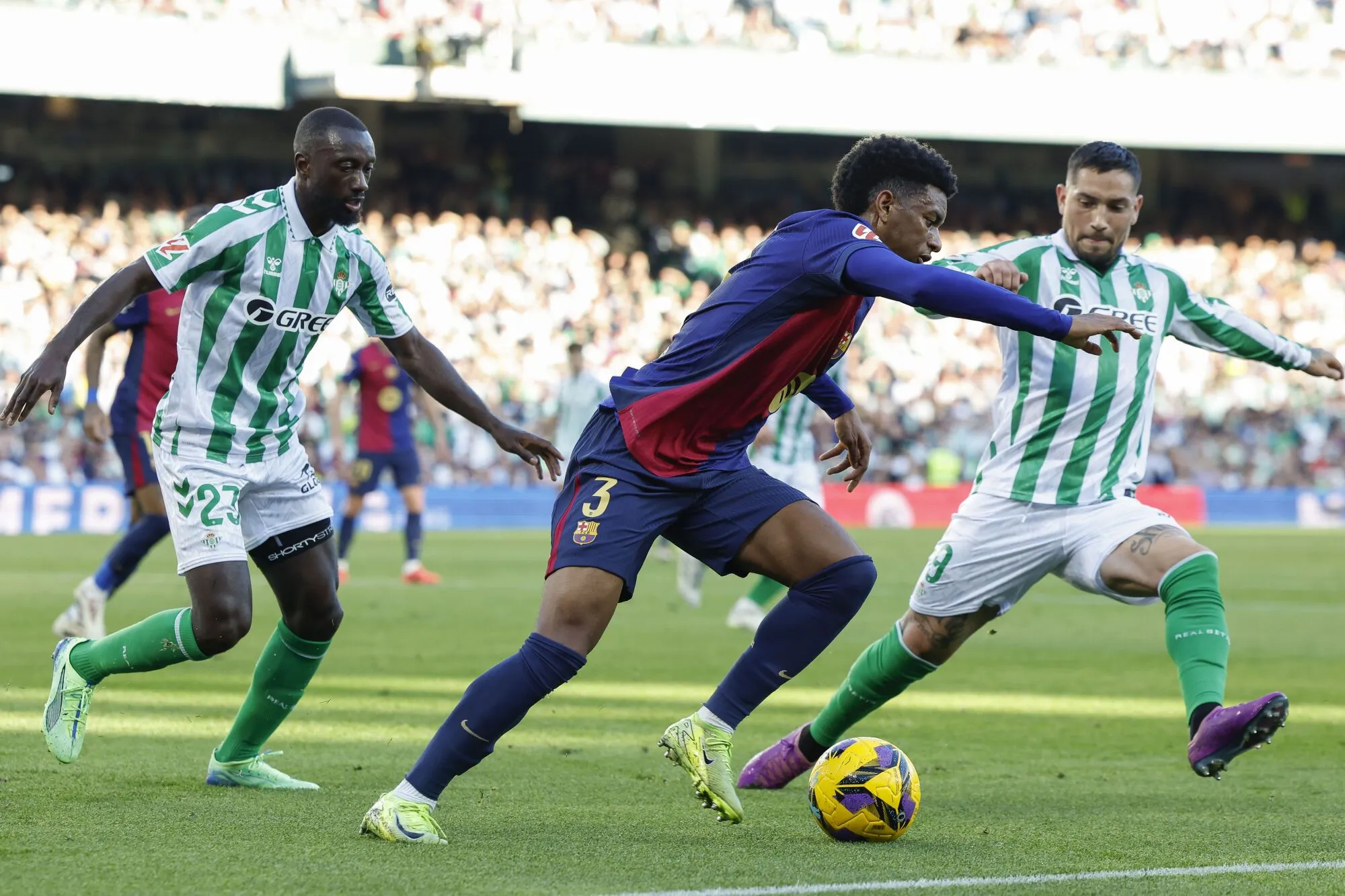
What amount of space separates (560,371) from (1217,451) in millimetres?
11804

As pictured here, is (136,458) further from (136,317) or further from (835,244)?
(835,244)

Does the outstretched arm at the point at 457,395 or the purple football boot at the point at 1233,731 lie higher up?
the outstretched arm at the point at 457,395

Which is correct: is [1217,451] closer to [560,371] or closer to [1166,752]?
[560,371]

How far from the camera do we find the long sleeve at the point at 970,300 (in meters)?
4.62

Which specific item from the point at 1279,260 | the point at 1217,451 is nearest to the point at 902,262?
the point at 1217,451

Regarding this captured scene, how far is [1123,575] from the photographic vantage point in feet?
19.2

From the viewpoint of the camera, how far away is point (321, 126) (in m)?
5.71

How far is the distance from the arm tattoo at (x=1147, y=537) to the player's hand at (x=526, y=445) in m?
1.93

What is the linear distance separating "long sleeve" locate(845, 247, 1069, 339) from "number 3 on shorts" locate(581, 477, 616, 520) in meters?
1.03

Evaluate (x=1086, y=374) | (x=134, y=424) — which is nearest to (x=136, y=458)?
(x=134, y=424)

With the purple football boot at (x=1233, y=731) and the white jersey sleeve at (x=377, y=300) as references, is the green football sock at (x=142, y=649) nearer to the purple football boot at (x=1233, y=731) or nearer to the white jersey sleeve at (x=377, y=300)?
the white jersey sleeve at (x=377, y=300)

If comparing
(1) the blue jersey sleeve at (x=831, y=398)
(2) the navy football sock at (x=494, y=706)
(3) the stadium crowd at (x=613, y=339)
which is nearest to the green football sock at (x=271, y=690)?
(2) the navy football sock at (x=494, y=706)

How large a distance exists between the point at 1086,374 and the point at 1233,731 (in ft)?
5.47

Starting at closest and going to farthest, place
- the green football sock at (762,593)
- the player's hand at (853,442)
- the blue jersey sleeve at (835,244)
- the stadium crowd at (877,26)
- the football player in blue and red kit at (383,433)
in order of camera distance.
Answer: the blue jersey sleeve at (835,244) < the player's hand at (853,442) < the green football sock at (762,593) < the football player in blue and red kit at (383,433) < the stadium crowd at (877,26)
